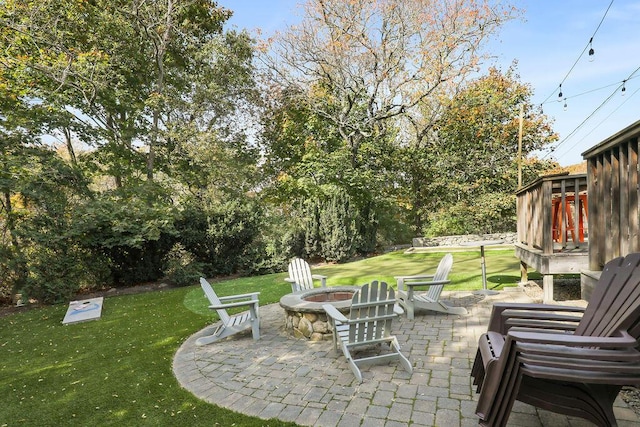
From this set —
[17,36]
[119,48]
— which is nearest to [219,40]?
[119,48]

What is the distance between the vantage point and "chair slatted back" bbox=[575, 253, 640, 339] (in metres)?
1.92

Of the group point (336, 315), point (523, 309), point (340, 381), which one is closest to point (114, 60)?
point (336, 315)

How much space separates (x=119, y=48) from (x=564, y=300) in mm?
15188

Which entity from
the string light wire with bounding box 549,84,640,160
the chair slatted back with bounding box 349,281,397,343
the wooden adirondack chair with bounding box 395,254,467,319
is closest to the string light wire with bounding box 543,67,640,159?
the string light wire with bounding box 549,84,640,160

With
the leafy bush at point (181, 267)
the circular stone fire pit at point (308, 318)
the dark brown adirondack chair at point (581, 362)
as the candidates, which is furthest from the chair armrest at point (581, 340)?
the leafy bush at point (181, 267)

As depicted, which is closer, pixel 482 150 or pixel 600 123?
pixel 600 123

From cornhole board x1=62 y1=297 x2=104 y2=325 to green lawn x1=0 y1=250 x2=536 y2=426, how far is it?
14 cm

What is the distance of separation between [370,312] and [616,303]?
79.1 inches

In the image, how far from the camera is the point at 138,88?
13773 mm

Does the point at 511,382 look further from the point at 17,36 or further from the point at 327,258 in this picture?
the point at 17,36

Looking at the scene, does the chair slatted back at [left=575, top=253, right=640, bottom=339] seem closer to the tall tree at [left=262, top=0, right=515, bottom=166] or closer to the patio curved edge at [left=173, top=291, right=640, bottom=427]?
the patio curved edge at [left=173, top=291, right=640, bottom=427]

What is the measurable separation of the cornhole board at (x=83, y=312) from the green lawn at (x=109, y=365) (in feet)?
0.45

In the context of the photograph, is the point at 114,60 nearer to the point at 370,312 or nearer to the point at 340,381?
the point at 370,312

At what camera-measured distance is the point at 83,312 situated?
6.36 m
